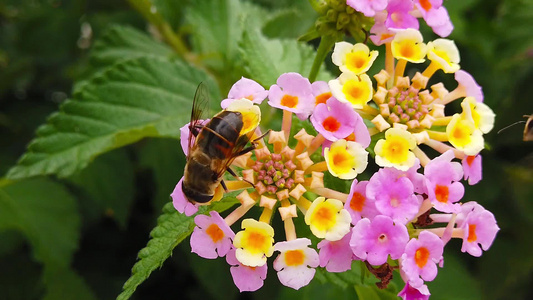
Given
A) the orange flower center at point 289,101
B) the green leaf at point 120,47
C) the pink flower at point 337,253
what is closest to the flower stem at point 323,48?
the orange flower center at point 289,101

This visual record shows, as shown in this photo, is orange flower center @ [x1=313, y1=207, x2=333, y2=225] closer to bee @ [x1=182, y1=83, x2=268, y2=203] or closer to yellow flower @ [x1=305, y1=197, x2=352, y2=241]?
yellow flower @ [x1=305, y1=197, x2=352, y2=241]

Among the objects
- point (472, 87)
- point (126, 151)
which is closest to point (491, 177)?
point (472, 87)

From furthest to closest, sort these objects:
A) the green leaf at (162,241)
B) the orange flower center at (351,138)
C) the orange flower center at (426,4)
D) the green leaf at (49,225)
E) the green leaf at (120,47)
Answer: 1. the green leaf at (120,47)
2. the green leaf at (49,225)
3. the orange flower center at (426,4)
4. the orange flower center at (351,138)
5. the green leaf at (162,241)

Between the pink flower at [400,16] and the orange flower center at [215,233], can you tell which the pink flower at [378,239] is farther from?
the pink flower at [400,16]

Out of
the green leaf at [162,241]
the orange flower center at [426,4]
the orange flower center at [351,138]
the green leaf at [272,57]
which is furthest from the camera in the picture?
the green leaf at [272,57]

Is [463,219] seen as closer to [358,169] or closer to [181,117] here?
[358,169]

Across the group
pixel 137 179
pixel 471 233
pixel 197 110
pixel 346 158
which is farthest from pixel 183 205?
pixel 137 179
